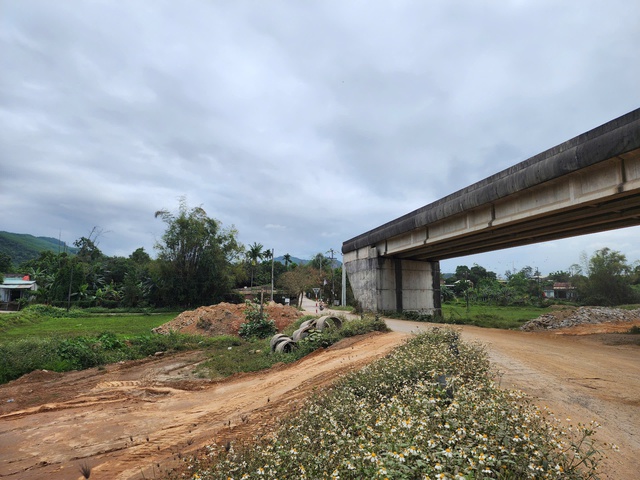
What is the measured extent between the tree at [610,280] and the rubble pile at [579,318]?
1932cm

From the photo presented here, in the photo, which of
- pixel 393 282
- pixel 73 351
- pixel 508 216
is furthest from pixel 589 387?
pixel 393 282

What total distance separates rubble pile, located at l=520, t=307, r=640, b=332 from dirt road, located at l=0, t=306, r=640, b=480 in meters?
8.96

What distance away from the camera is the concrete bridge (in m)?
9.24

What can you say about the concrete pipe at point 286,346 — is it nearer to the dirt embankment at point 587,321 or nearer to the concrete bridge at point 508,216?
the concrete bridge at point 508,216

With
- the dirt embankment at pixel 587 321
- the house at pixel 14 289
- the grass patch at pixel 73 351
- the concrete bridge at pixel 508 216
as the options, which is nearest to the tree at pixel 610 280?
the dirt embankment at pixel 587 321

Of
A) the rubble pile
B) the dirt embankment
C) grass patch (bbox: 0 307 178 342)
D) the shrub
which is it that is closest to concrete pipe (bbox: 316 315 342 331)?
the shrub

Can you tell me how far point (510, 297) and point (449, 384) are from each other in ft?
161

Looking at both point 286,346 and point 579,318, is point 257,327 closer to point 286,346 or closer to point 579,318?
point 286,346

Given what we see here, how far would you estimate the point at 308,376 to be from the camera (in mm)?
8430

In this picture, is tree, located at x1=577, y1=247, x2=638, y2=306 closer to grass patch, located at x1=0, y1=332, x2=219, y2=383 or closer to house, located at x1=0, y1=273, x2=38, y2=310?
grass patch, located at x1=0, y1=332, x2=219, y2=383

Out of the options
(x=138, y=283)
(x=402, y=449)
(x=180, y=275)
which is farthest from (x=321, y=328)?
(x=138, y=283)

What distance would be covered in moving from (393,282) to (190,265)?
29.3 metres

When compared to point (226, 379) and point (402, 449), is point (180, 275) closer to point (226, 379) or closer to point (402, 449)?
point (226, 379)

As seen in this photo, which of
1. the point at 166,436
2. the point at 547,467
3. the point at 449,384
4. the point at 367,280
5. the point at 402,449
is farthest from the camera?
the point at 367,280
